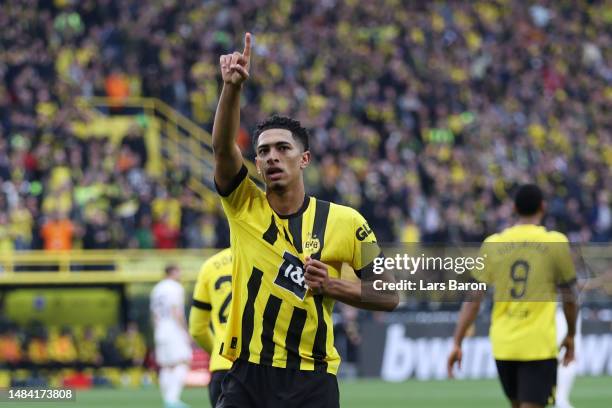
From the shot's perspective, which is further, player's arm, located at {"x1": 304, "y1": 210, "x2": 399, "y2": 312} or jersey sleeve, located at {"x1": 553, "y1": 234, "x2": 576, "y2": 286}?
jersey sleeve, located at {"x1": 553, "y1": 234, "x2": 576, "y2": 286}

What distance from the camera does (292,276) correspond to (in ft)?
22.7

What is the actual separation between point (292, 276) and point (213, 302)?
135 inches

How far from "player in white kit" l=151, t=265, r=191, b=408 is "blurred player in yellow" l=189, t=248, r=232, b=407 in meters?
7.65

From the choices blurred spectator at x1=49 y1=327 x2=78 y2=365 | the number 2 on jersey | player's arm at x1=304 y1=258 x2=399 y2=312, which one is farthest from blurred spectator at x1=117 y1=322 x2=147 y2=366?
player's arm at x1=304 y1=258 x2=399 y2=312

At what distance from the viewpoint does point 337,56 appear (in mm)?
31203

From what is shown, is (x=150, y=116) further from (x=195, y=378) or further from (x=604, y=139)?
(x=604, y=139)

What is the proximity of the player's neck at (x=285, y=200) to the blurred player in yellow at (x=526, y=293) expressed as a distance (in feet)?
10.9

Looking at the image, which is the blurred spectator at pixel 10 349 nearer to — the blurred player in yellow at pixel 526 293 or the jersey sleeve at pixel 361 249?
the blurred player in yellow at pixel 526 293

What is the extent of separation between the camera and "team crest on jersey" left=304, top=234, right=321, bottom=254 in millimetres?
6938

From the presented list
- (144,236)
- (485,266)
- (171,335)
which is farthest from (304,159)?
(144,236)

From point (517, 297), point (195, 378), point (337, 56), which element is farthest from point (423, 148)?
point (517, 297)

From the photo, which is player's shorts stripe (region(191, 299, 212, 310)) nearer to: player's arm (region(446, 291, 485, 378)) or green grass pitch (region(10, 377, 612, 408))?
player's arm (region(446, 291, 485, 378))

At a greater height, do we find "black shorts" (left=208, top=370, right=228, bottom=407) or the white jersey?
the white jersey

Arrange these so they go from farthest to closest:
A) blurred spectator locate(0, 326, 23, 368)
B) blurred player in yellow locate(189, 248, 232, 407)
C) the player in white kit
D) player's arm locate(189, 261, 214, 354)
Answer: blurred spectator locate(0, 326, 23, 368), the player in white kit, player's arm locate(189, 261, 214, 354), blurred player in yellow locate(189, 248, 232, 407)
